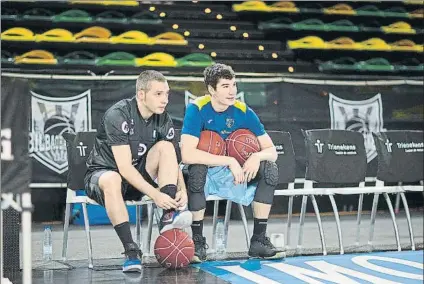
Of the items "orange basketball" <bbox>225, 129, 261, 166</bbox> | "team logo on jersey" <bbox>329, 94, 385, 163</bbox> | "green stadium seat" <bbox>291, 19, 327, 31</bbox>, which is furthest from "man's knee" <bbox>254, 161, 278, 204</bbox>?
"green stadium seat" <bbox>291, 19, 327, 31</bbox>

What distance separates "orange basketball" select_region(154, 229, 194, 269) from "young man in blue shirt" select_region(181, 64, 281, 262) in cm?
28

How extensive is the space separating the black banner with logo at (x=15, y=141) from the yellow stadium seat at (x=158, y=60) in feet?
19.9

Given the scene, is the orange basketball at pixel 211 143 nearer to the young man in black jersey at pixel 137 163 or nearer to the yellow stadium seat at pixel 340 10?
the young man in black jersey at pixel 137 163

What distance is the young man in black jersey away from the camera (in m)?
5.91

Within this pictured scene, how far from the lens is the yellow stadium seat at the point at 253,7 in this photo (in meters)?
12.0

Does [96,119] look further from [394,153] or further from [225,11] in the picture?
[225,11]

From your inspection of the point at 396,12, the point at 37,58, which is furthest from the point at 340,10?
the point at 37,58

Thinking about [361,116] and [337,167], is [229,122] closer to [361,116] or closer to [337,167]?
[337,167]

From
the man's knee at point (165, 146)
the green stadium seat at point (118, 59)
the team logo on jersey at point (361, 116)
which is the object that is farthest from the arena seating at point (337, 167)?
the green stadium seat at point (118, 59)

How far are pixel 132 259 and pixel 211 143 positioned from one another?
1082 mm

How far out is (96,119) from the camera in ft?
29.3

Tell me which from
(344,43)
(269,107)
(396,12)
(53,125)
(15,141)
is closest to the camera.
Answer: (15,141)

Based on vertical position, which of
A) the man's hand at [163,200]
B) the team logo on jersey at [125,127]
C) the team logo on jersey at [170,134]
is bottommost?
the man's hand at [163,200]

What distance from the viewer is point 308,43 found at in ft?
38.9
